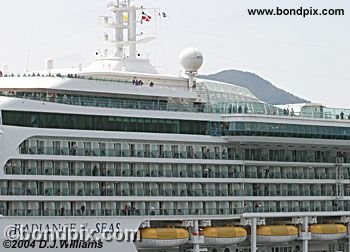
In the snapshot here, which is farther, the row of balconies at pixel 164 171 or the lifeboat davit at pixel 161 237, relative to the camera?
the lifeboat davit at pixel 161 237

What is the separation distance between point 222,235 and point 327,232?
287 inches

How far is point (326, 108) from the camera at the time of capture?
5756 centimetres

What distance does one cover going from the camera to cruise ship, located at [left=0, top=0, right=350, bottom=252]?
152 ft

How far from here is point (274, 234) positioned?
53750 millimetres

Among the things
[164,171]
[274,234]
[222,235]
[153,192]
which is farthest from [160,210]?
[274,234]

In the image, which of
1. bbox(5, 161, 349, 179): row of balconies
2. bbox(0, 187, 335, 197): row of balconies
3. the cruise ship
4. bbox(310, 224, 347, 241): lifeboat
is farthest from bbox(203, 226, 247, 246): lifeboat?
bbox(310, 224, 347, 241): lifeboat

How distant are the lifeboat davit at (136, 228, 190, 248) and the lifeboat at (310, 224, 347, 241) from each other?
29.0 ft

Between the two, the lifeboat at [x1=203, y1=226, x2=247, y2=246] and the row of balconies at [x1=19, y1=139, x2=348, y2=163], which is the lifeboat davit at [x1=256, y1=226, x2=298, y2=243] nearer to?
the lifeboat at [x1=203, y1=226, x2=247, y2=246]

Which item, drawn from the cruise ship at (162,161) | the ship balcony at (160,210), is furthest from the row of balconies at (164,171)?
the ship balcony at (160,210)

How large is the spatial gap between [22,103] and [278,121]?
13.6 m

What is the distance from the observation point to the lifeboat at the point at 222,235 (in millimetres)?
51281

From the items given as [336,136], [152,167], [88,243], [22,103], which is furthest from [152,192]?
[336,136]

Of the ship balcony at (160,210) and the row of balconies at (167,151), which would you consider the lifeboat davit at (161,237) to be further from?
the row of balconies at (167,151)

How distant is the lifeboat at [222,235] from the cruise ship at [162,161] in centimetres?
7
